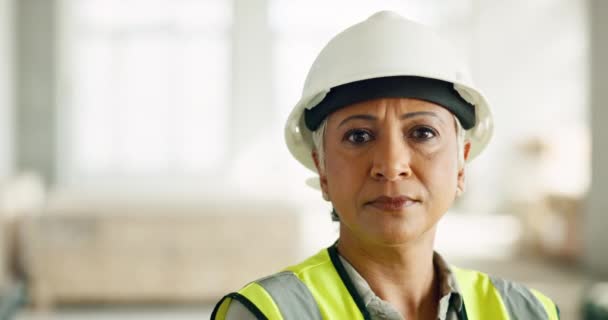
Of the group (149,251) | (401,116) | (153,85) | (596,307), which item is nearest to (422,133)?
(401,116)

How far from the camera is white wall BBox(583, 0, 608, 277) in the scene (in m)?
5.17

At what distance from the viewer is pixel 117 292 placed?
16.5 ft

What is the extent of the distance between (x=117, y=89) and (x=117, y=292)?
4.22 meters

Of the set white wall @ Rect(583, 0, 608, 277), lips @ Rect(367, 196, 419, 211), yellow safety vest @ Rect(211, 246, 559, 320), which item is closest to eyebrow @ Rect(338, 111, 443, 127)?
lips @ Rect(367, 196, 419, 211)

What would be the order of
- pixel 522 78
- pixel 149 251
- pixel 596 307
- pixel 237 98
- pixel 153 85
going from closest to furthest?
pixel 596 307, pixel 149 251, pixel 522 78, pixel 237 98, pixel 153 85

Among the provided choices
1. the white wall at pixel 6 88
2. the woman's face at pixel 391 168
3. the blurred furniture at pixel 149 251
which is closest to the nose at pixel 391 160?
the woman's face at pixel 391 168

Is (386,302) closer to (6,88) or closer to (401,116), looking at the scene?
(401,116)

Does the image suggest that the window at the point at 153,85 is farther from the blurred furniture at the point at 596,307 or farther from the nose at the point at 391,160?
the nose at the point at 391,160

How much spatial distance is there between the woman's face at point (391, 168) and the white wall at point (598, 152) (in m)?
4.42

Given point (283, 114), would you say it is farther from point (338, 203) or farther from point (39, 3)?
point (338, 203)

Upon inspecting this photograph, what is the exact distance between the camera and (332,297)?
107 centimetres

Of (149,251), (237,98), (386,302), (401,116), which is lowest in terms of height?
(149,251)

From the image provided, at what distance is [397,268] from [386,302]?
62mm

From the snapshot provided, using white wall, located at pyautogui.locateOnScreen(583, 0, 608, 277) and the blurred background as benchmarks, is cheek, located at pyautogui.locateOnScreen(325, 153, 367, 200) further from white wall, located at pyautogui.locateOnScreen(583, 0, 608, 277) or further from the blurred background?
the blurred background
